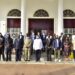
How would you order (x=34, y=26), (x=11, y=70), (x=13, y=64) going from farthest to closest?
(x=34, y=26), (x=13, y=64), (x=11, y=70)

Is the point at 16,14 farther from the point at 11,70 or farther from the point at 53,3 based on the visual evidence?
the point at 11,70

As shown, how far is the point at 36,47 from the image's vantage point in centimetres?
2227

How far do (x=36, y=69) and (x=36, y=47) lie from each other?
415cm

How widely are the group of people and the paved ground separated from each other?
3.02 metres

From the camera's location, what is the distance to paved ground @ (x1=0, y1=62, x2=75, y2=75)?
17.3m

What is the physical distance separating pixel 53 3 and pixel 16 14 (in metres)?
3.13

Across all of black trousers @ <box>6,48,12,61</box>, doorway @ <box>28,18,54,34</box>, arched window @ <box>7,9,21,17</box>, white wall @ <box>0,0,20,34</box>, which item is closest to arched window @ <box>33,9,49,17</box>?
doorway @ <box>28,18,54,34</box>

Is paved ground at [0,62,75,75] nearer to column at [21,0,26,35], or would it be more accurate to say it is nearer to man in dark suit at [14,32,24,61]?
man in dark suit at [14,32,24,61]

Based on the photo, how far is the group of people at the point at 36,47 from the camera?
73.3ft

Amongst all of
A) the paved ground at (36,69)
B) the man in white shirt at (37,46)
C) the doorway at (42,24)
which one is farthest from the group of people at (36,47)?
the doorway at (42,24)

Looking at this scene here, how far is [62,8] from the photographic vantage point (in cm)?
A: 2673

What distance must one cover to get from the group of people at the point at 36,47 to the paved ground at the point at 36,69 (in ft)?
9.91

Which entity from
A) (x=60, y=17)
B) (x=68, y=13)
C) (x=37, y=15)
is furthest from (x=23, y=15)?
(x=68, y=13)

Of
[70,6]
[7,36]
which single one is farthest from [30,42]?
[70,6]
